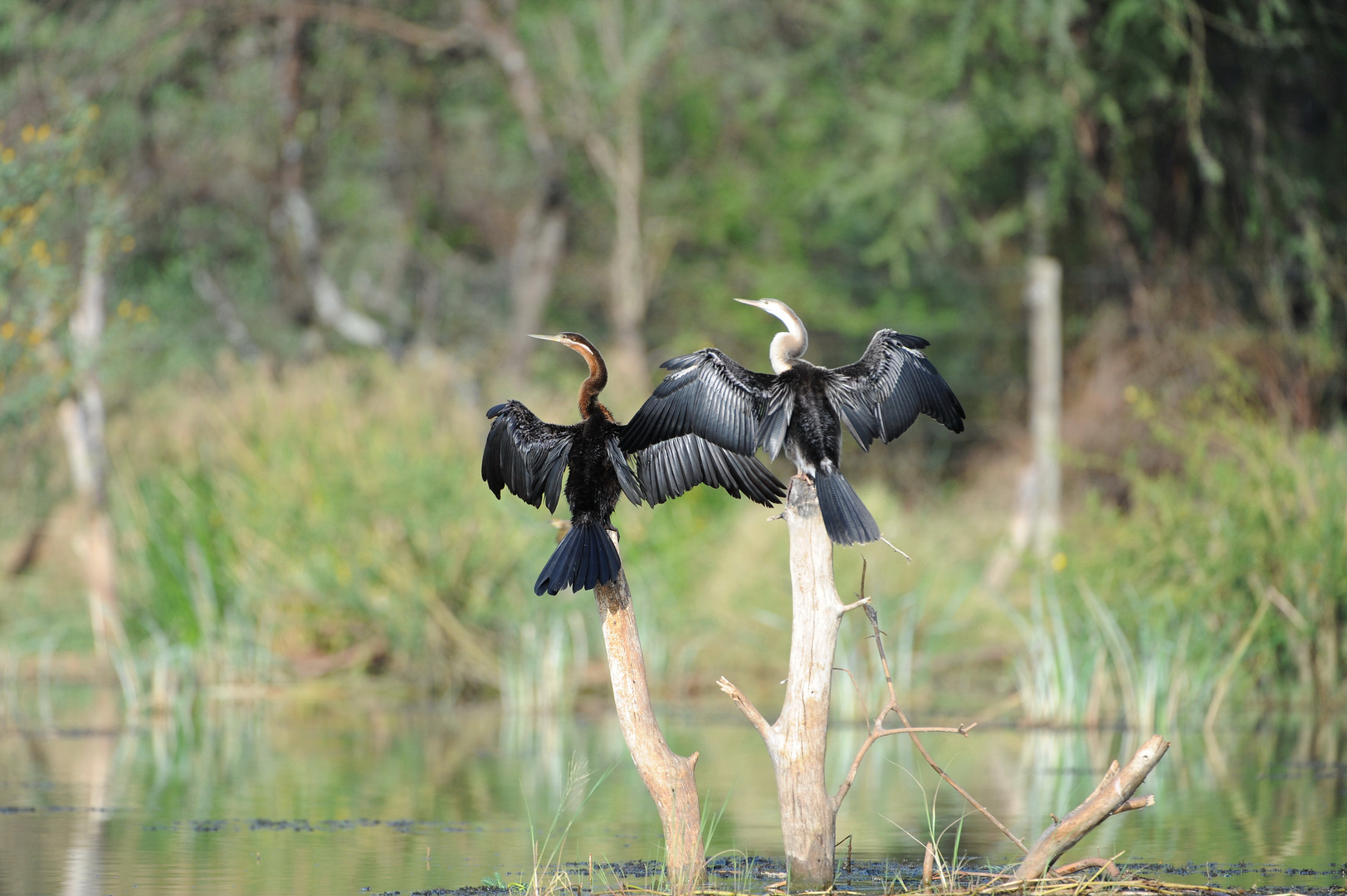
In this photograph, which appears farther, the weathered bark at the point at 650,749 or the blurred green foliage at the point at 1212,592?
the blurred green foliage at the point at 1212,592

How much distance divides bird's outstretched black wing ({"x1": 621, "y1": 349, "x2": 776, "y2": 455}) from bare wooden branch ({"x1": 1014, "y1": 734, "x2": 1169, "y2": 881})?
1.32 meters

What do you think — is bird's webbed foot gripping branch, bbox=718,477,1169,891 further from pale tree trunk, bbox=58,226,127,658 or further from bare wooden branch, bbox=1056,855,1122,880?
pale tree trunk, bbox=58,226,127,658

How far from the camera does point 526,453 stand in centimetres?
486

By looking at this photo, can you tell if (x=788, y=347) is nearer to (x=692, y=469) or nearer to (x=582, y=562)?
(x=692, y=469)

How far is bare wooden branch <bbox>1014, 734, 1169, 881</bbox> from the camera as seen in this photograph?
4543 millimetres

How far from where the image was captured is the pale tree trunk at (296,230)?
18.3 meters

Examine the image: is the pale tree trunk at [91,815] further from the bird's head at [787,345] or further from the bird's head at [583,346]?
the bird's head at [787,345]


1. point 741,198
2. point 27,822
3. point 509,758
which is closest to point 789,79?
point 741,198

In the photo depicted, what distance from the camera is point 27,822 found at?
6.50 m

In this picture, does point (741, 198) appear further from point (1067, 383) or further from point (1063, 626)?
point (1063, 626)

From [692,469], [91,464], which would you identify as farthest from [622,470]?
[91,464]

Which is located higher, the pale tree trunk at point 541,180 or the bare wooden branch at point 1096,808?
the pale tree trunk at point 541,180

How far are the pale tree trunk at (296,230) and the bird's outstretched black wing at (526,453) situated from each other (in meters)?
14.1

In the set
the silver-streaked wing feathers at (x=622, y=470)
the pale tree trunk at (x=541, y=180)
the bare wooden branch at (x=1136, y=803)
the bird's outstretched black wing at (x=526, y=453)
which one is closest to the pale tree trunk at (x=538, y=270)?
the pale tree trunk at (x=541, y=180)
